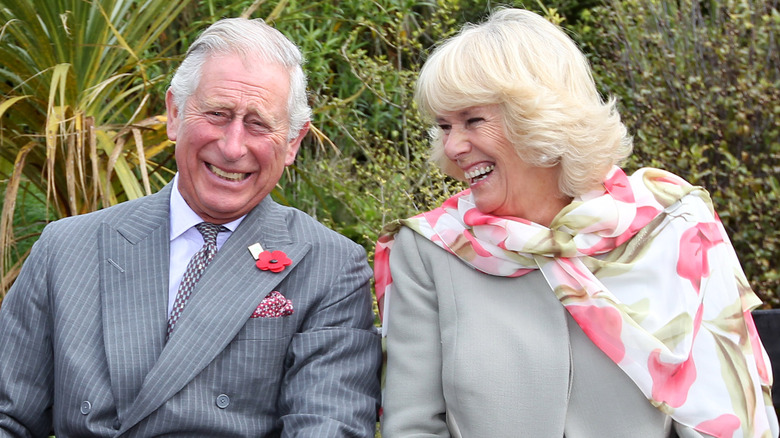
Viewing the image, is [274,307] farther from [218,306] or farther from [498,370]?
[498,370]

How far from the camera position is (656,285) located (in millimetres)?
2494

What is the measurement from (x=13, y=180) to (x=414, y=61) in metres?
2.48

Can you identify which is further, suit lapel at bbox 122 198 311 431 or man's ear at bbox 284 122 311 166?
man's ear at bbox 284 122 311 166

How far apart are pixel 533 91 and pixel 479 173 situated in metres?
0.26

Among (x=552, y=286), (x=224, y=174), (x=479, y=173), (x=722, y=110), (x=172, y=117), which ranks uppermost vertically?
(x=172, y=117)

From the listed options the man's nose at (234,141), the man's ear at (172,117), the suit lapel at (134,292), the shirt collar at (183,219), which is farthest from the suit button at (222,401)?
the man's ear at (172,117)

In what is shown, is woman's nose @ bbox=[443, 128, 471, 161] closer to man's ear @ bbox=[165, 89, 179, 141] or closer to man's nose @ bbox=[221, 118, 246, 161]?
man's nose @ bbox=[221, 118, 246, 161]

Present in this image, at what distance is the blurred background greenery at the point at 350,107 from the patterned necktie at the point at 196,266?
3.59 feet

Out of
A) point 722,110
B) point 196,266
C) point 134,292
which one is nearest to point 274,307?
point 196,266

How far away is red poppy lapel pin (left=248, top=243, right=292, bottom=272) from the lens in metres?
2.53

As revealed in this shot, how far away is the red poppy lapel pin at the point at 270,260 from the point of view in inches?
99.7

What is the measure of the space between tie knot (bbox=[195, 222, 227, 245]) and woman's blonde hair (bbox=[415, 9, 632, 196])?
2.17 feet

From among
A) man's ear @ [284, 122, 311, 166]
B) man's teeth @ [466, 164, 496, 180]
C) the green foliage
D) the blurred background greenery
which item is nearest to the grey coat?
man's teeth @ [466, 164, 496, 180]

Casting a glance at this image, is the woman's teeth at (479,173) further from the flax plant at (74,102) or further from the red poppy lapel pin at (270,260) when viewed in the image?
the flax plant at (74,102)
